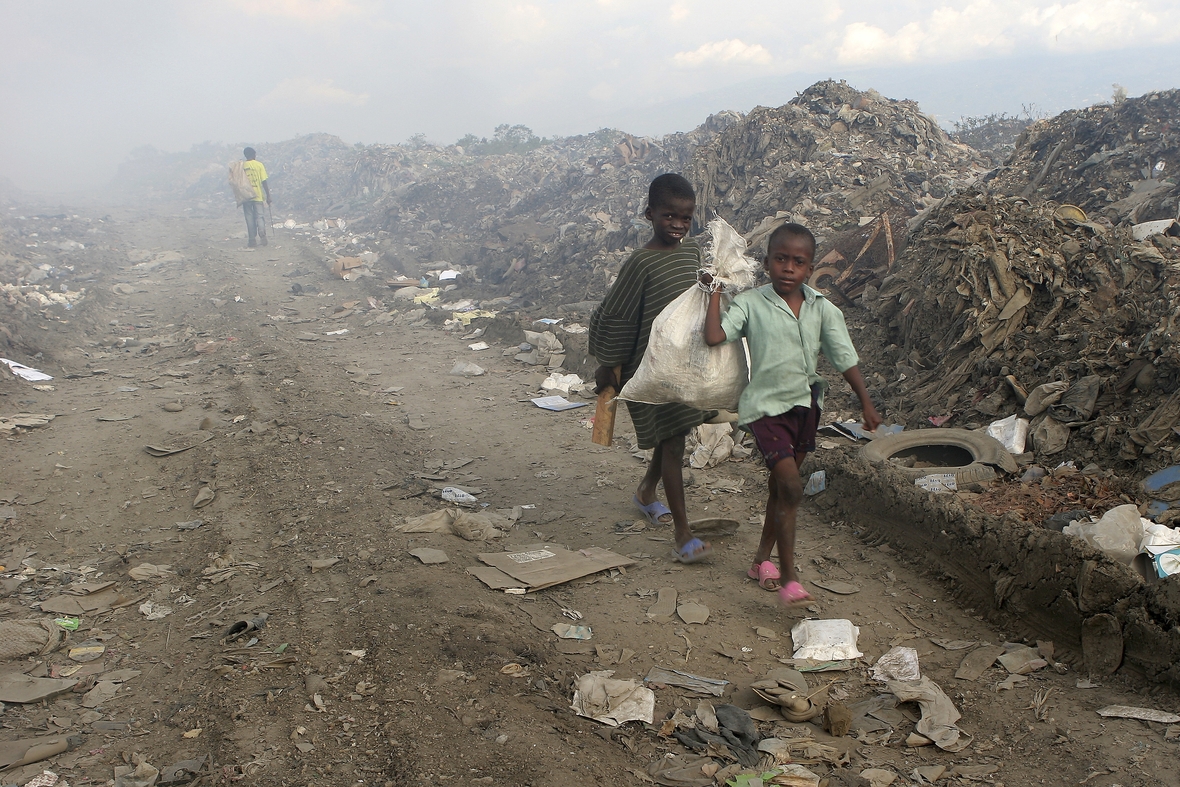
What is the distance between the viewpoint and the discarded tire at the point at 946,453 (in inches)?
147

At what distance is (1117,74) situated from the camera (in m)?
55.1

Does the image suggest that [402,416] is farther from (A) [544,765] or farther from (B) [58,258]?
(B) [58,258]

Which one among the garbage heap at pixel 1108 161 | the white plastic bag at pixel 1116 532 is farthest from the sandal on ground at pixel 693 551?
the garbage heap at pixel 1108 161

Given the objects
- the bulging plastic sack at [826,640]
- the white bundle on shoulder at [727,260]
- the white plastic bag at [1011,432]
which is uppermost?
the white bundle on shoulder at [727,260]

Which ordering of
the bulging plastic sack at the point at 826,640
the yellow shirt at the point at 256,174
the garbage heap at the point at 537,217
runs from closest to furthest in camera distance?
the bulging plastic sack at the point at 826,640, the garbage heap at the point at 537,217, the yellow shirt at the point at 256,174

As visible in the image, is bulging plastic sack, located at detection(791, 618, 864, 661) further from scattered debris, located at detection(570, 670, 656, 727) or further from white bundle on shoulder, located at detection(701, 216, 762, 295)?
white bundle on shoulder, located at detection(701, 216, 762, 295)

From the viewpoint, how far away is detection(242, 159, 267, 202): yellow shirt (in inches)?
577

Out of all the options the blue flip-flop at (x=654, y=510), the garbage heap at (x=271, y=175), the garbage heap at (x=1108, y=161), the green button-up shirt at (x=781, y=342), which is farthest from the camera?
the garbage heap at (x=271, y=175)

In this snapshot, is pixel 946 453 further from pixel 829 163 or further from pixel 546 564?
pixel 829 163

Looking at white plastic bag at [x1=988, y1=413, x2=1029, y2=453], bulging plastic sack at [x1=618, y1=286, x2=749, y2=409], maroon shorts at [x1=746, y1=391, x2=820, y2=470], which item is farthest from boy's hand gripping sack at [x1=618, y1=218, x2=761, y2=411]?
white plastic bag at [x1=988, y1=413, x2=1029, y2=453]

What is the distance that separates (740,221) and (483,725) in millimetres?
9228

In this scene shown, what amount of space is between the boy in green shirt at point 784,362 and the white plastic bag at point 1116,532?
0.93 m

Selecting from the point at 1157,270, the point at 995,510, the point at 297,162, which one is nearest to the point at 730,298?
the point at 995,510

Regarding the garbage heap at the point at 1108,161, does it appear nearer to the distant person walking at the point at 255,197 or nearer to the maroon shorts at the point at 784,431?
the maroon shorts at the point at 784,431
